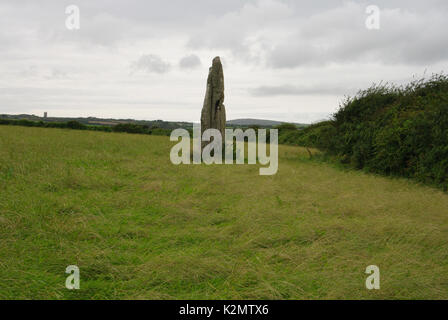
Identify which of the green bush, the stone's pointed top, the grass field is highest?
the stone's pointed top

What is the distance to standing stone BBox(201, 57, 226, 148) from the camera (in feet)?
38.8

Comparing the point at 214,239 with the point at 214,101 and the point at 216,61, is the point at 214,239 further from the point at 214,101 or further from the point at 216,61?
the point at 216,61

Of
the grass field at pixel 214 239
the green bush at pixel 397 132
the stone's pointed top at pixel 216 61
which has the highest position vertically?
the stone's pointed top at pixel 216 61

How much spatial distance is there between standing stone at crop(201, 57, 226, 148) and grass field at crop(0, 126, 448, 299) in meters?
5.50

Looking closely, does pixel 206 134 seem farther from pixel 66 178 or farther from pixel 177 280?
pixel 177 280

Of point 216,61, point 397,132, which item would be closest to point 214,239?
point 397,132

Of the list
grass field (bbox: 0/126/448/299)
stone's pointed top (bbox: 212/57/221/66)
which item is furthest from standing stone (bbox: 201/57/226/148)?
grass field (bbox: 0/126/448/299)

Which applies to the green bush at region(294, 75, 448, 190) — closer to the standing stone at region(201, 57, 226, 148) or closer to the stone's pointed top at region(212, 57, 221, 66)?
the standing stone at region(201, 57, 226, 148)

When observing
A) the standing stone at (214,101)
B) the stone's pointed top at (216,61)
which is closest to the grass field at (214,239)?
the standing stone at (214,101)

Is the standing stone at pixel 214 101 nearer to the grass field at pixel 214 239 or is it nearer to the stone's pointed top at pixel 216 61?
the stone's pointed top at pixel 216 61

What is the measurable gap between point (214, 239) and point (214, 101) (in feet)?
28.6

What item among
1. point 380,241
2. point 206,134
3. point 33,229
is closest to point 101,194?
point 33,229

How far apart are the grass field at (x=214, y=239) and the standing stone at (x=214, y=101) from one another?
5.50 metres

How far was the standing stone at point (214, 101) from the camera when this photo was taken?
38.8 feet
